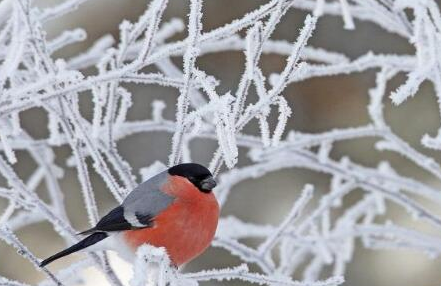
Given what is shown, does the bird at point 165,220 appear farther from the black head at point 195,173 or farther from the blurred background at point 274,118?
the blurred background at point 274,118

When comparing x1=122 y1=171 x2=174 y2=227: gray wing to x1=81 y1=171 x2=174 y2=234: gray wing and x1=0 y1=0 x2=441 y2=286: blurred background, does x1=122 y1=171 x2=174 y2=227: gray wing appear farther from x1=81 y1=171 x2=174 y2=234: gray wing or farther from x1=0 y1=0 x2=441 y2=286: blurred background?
x1=0 y1=0 x2=441 y2=286: blurred background

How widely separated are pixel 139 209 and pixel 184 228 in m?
0.15

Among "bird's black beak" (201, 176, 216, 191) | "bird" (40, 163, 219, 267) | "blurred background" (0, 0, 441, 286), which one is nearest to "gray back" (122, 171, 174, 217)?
"bird" (40, 163, 219, 267)

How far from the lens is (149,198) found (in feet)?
9.89

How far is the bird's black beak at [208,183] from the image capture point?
9.38ft

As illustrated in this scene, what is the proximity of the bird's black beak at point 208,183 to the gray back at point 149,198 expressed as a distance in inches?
4.5

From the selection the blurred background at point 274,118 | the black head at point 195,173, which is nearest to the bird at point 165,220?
the black head at point 195,173

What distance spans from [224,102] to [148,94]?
6.03 meters

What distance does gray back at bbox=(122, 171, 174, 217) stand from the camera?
286cm

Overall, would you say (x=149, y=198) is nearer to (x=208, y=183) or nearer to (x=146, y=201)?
(x=146, y=201)

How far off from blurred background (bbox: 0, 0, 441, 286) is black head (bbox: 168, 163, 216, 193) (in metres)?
4.54

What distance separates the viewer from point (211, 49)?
400 centimetres

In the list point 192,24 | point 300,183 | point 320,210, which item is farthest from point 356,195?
point 192,24

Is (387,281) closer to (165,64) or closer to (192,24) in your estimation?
(165,64)
